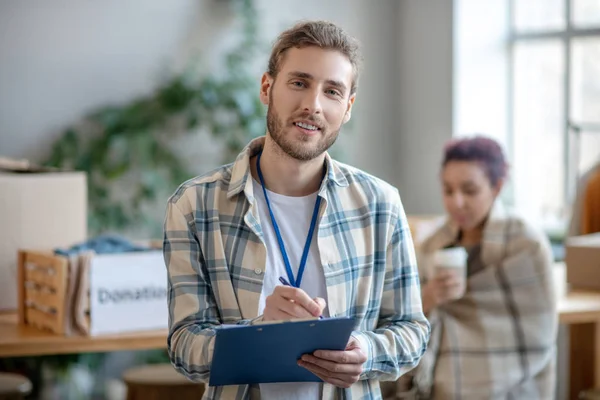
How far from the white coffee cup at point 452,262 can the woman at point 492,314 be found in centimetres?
10

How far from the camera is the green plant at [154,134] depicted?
4.68 meters

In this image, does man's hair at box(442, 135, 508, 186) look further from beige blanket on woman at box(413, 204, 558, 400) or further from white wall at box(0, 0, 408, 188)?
white wall at box(0, 0, 408, 188)

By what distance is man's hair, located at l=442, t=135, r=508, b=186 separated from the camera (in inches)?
129

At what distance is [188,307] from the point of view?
5.71ft

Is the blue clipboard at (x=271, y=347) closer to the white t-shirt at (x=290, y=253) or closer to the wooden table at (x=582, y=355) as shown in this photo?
the white t-shirt at (x=290, y=253)

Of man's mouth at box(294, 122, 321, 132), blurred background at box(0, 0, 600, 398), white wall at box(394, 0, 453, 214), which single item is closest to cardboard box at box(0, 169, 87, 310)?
blurred background at box(0, 0, 600, 398)

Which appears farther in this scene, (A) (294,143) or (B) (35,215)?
(B) (35,215)

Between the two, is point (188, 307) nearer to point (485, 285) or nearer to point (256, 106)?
point (485, 285)

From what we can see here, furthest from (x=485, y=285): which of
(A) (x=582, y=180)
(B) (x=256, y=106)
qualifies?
(B) (x=256, y=106)

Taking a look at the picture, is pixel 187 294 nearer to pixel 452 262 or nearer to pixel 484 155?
pixel 452 262

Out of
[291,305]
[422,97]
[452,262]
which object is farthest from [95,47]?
[291,305]

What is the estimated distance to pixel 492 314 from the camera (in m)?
3.15

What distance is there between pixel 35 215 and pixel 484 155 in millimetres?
1542

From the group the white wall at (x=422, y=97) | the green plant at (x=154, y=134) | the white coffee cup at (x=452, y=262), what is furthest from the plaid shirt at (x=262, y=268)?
the white wall at (x=422, y=97)
